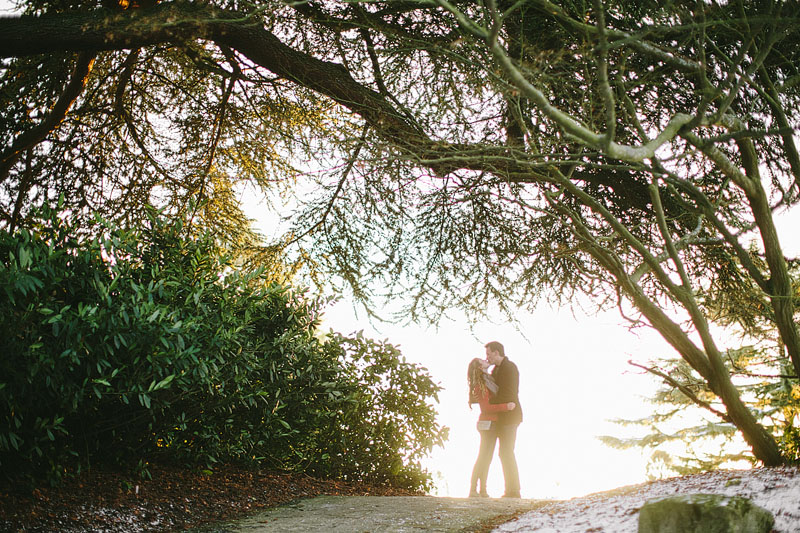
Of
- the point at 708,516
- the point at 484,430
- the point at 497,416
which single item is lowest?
the point at 708,516

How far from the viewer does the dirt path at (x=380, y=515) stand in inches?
163

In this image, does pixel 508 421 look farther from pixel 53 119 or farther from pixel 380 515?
pixel 53 119

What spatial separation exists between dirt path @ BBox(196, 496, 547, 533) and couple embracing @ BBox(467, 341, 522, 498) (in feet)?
3.80

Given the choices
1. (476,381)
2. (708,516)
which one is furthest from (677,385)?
(708,516)

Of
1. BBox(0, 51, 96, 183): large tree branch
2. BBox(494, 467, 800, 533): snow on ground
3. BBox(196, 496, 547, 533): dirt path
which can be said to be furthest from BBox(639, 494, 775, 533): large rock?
BBox(0, 51, 96, 183): large tree branch

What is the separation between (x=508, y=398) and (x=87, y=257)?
15.7 feet

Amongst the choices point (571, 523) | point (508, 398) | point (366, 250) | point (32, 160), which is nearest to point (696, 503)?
point (571, 523)

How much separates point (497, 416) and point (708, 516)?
142 inches

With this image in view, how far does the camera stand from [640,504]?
162 inches

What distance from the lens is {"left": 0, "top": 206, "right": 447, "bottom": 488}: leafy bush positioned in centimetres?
392

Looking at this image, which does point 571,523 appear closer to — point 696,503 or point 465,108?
point 696,503

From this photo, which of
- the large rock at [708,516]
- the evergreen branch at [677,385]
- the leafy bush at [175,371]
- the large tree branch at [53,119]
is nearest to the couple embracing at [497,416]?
the leafy bush at [175,371]

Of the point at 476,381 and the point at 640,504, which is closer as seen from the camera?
the point at 640,504

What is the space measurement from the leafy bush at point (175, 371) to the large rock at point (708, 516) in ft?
11.5
